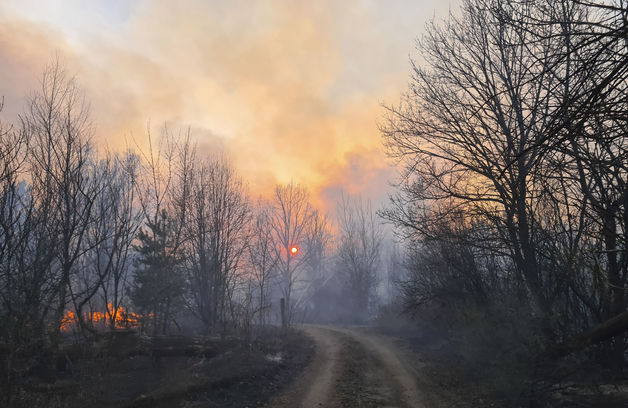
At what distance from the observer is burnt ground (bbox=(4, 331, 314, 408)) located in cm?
811

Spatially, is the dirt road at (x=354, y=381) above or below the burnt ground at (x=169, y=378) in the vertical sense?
below

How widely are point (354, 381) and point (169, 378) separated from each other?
19.2 feet

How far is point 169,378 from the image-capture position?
10.2 metres

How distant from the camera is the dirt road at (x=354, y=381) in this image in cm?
940

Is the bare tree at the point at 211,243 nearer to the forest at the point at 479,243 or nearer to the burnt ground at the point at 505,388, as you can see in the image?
the forest at the point at 479,243

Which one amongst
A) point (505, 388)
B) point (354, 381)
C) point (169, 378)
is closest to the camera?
point (505, 388)

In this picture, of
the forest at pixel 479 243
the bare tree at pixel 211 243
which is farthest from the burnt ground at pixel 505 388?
the bare tree at pixel 211 243

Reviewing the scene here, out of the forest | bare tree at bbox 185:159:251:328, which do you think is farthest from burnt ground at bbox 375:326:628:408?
bare tree at bbox 185:159:251:328

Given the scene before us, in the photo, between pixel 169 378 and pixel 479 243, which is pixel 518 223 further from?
pixel 169 378

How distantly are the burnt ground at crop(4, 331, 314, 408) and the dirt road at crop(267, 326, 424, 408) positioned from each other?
754mm

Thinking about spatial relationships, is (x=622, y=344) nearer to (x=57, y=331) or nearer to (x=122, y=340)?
(x=122, y=340)

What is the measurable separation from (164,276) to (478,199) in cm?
1460

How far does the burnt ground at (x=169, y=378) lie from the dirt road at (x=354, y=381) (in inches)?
29.7

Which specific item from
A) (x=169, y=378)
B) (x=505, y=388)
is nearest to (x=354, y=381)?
(x=505, y=388)
